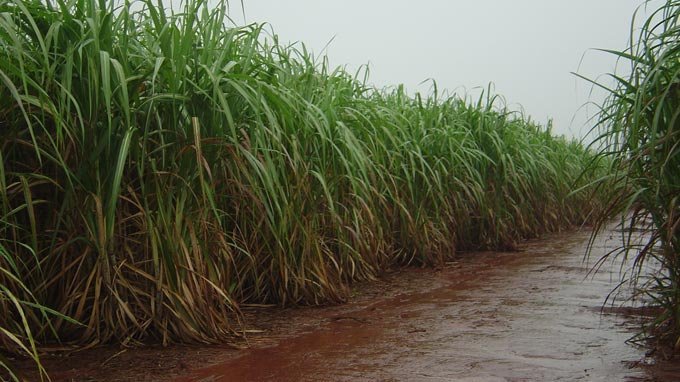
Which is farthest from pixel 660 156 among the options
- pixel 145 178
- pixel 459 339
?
pixel 145 178

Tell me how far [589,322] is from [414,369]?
100 cm

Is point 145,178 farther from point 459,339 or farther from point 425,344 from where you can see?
point 459,339

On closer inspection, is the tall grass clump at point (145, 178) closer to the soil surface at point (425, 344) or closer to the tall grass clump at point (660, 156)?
the soil surface at point (425, 344)

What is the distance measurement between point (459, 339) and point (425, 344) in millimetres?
150

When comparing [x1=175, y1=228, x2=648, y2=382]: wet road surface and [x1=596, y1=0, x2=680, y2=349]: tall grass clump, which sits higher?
[x1=596, y1=0, x2=680, y2=349]: tall grass clump

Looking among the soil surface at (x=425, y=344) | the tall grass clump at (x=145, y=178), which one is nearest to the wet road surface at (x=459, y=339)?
the soil surface at (x=425, y=344)

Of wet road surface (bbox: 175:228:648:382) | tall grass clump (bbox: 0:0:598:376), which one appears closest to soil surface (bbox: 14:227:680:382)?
wet road surface (bbox: 175:228:648:382)

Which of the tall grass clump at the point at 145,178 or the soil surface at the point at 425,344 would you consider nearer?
the soil surface at the point at 425,344

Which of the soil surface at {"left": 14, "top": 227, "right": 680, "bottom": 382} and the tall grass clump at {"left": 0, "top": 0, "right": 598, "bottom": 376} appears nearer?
the soil surface at {"left": 14, "top": 227, "right": 680, "bottom": 382}

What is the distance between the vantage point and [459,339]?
94.3 inches

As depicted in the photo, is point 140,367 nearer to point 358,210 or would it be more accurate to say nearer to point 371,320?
point 371,320

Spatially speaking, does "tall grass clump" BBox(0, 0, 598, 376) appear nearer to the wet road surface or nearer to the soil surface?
the soil surface

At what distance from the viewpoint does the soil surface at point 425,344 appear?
6.34 ft

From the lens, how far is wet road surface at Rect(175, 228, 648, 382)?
77.0 inches
